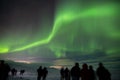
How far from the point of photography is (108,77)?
38.0ft

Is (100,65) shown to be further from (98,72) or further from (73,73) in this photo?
(73,73)

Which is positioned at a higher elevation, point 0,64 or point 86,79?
point 0,64

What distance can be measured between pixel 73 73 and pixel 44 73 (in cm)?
594

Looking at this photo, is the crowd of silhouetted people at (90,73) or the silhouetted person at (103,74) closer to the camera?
the crowd of silhouetted people at (90,73)

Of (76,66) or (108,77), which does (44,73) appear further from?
(108,77)

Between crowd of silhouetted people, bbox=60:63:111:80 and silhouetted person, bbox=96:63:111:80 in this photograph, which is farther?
silhouetted person, bbox=96:63:111:80

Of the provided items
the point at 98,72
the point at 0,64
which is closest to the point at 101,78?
the point at 98,72

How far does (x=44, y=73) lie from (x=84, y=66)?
9.67 m

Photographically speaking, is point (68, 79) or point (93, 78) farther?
point (68, 79)

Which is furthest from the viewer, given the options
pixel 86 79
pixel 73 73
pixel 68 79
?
pixel 68 79

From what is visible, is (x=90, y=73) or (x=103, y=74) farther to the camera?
(x=103, y=74)

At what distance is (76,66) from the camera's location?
13133mm

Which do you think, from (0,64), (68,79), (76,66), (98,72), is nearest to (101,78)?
(98,72)

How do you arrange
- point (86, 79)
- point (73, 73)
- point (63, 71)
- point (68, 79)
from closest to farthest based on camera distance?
Result: point (86, 79), point (73, 73), point (68, 79), point (63, 71)
